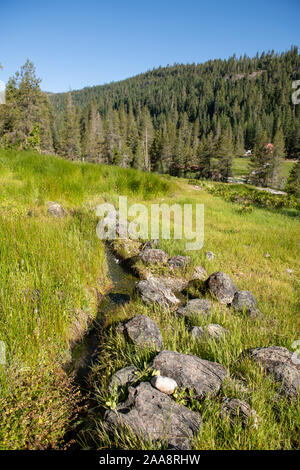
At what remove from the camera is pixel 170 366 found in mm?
2219

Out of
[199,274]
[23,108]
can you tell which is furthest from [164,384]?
[23,108]

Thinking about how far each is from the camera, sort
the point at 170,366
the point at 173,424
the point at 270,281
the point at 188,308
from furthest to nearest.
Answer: the point at 270,281 < the point at 188,308 < the point at 170,366 < the point at 173,424

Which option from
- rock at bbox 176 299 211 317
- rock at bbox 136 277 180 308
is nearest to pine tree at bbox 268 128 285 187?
rock at bbox 136 277 180 308

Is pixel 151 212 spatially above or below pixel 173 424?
above

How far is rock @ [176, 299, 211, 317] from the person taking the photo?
3354mm

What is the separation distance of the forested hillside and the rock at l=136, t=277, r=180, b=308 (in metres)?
26.6

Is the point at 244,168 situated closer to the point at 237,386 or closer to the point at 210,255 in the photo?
the point at 210,255

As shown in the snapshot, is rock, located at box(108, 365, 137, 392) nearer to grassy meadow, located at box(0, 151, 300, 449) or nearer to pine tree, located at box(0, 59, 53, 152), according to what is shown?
grassy meadow, located at box(0, 151, 300, 449)

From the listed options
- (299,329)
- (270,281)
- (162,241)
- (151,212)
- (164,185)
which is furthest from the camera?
(164,185)

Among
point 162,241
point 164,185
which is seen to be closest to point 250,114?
point 164,185

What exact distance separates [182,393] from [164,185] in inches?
430

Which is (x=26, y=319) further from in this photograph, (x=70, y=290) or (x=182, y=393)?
(x=182, y=393)
